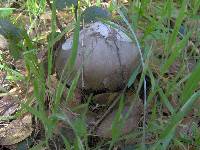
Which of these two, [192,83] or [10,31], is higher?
[10,31]

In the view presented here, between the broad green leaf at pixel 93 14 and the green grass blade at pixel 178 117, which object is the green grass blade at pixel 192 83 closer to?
the green grass blade at pixel 178 117

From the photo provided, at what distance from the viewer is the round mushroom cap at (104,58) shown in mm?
1385

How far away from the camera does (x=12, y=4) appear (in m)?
2.00

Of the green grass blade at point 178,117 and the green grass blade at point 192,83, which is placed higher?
the green grass blade at point 192,83

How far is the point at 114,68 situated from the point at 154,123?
23 cm

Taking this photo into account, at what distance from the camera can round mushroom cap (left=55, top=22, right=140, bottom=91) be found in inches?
54.5

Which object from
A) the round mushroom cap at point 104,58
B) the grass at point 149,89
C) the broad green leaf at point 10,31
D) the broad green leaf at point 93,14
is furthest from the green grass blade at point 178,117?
the broad green leaf at point 10,31

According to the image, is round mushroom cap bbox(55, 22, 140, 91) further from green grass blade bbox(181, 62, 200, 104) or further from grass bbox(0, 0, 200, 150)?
green grass blade bbox(181, 62, 200, 104)

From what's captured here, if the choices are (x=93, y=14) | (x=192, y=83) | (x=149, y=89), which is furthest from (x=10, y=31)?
(x=192, y=83)

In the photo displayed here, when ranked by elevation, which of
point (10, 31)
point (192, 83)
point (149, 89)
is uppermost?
point (10, 31)

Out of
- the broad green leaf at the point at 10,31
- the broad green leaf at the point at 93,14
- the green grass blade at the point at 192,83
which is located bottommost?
the green grass blade at the point at 192,83

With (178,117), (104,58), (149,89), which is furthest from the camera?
(149,89)

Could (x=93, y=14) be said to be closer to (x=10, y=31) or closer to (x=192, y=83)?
(x=10, y=31)

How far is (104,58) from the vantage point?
4.53 ft
